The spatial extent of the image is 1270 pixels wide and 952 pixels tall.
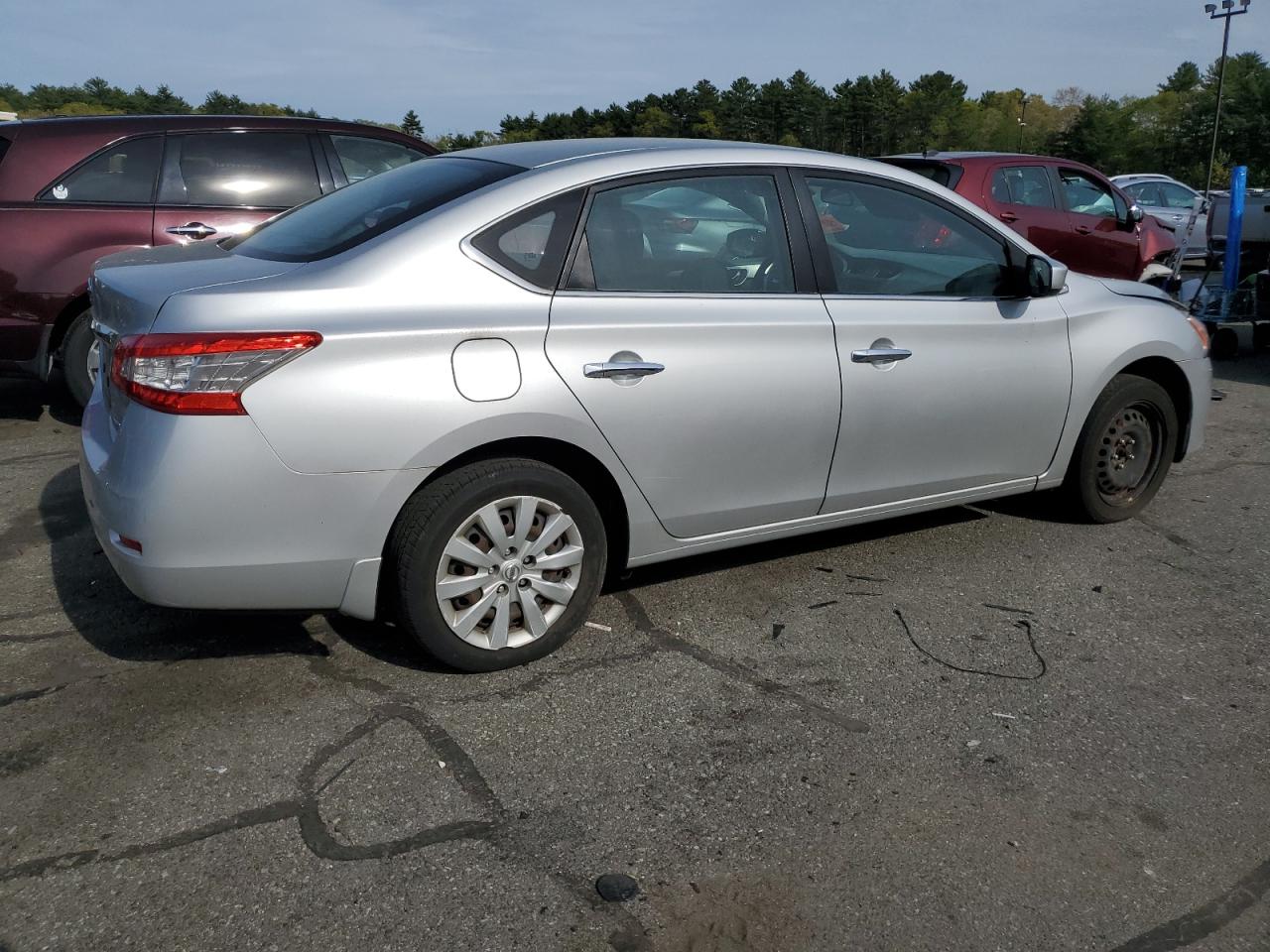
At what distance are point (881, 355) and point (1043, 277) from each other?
0.92m

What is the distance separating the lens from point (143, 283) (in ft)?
11.5

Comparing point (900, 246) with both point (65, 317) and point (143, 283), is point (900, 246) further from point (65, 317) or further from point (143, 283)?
point (65, 317)

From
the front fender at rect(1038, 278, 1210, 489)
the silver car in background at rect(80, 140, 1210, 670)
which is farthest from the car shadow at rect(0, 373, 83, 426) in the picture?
the front fender at rect(1038, 278, 1210, 489)

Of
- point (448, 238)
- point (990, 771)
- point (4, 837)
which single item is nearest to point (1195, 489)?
Answer: point (990, 771)

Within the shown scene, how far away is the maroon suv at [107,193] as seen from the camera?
6.43 metres

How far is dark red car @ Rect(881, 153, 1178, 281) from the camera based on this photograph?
958 cm

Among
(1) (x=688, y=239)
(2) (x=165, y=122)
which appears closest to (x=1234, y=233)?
(1) (x=688, y=239)

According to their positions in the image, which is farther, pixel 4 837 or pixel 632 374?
pixel 632 374

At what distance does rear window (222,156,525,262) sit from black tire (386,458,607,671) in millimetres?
844

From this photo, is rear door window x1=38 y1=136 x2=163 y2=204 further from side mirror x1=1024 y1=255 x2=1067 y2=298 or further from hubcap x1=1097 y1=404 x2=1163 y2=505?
hubcap x1=1097 y1=404 x2=1163 y2=505

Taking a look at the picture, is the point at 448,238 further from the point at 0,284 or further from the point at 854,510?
the point at 0,284

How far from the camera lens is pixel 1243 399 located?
8.40 meters

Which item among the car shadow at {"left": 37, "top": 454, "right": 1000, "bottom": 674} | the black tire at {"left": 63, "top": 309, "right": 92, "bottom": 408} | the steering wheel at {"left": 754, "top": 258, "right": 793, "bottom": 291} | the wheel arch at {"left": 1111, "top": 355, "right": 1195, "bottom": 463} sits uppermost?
the steering wheel at {"left": 754, "top": 258, "right": 793, "bottom": 291}

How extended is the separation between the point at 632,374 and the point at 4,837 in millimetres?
2151
